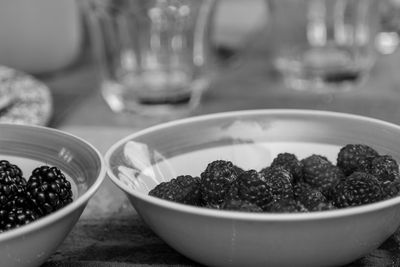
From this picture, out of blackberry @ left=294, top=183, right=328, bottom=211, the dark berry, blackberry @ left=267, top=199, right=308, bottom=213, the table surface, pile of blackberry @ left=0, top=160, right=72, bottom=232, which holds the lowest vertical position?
the table surface

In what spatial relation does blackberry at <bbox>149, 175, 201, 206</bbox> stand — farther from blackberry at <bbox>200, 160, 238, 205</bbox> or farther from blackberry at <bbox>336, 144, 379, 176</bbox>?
blackberry at <bbox>336, 144, 379, 176</bbox>

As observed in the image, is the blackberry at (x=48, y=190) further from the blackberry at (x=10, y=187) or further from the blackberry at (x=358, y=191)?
the blackberry at (x=358, y=191)

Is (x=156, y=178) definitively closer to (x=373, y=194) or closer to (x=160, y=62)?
(x=373, y=194)

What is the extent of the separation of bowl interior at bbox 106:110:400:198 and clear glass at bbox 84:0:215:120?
1.14ft

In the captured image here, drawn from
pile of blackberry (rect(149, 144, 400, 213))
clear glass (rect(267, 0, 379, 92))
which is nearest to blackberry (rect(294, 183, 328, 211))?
pile of blackberry (rect(149, 144, 400, 213))

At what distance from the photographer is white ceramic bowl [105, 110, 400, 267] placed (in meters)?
0.56

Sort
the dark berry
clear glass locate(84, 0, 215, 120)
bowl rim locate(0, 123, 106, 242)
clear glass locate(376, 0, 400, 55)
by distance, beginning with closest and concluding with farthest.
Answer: bowl rim locate(0, 123, 106, 242) → the dark berry → clear glass locate(84, 0, 215, 120) → clear glass locate(376, 0, 400, 55)

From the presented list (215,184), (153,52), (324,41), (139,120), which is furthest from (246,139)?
(324,41)

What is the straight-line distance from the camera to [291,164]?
709 millimetres

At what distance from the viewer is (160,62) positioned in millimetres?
1229

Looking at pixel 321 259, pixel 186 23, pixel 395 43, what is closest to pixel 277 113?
pixel 321 259

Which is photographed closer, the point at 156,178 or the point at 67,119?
the point at 156,178

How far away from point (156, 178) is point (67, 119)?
451 mm

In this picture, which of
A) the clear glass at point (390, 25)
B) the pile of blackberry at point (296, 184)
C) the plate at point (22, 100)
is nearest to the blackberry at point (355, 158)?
the pile of blackberry at point (296, 184)
